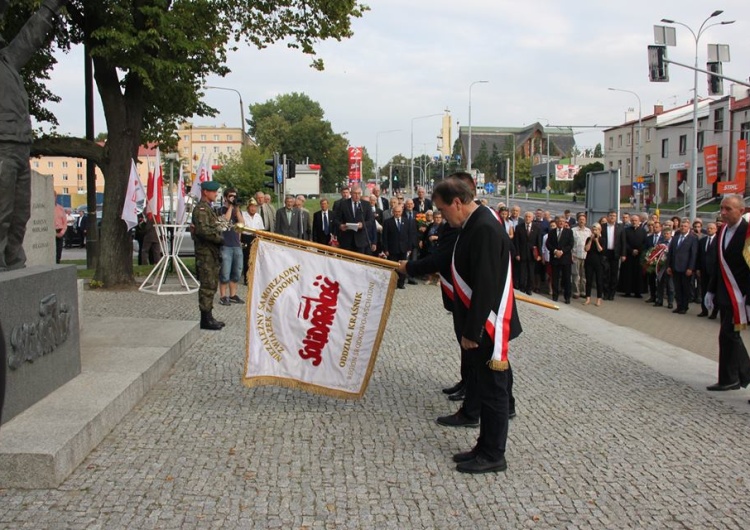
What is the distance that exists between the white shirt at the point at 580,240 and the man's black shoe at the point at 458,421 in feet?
35.7

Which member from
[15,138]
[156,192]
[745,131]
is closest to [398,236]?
[156,192]

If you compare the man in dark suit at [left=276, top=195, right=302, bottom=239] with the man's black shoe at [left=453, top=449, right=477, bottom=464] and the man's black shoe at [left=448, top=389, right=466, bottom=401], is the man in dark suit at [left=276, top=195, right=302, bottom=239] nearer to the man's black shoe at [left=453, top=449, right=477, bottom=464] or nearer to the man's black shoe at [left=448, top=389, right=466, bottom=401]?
the man's black shoe at [left=448, top=389, right=466, bottom=401]

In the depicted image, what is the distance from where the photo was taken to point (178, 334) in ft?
28.0

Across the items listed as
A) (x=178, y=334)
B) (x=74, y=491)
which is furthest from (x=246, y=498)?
(x=178, y=334)

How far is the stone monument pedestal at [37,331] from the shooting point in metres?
4.91

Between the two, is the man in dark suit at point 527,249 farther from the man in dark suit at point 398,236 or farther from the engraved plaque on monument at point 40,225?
the engraved plaque on monument at point 40,225

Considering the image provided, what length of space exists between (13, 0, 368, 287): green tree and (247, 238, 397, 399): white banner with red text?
331 inches

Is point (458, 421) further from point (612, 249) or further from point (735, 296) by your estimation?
point (612, 249)

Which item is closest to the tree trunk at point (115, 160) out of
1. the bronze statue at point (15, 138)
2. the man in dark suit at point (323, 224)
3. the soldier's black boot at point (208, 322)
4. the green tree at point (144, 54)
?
the green tree at point (144, 54)

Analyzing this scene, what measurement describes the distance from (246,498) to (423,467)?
125cm

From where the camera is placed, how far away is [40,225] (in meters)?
8.20

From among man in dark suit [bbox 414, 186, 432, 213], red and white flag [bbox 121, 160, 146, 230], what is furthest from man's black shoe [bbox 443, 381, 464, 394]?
man in dark suit [bbox 414, 186, 432, 213]

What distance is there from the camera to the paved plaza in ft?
13.7

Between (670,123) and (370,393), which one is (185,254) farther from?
(670,123)
